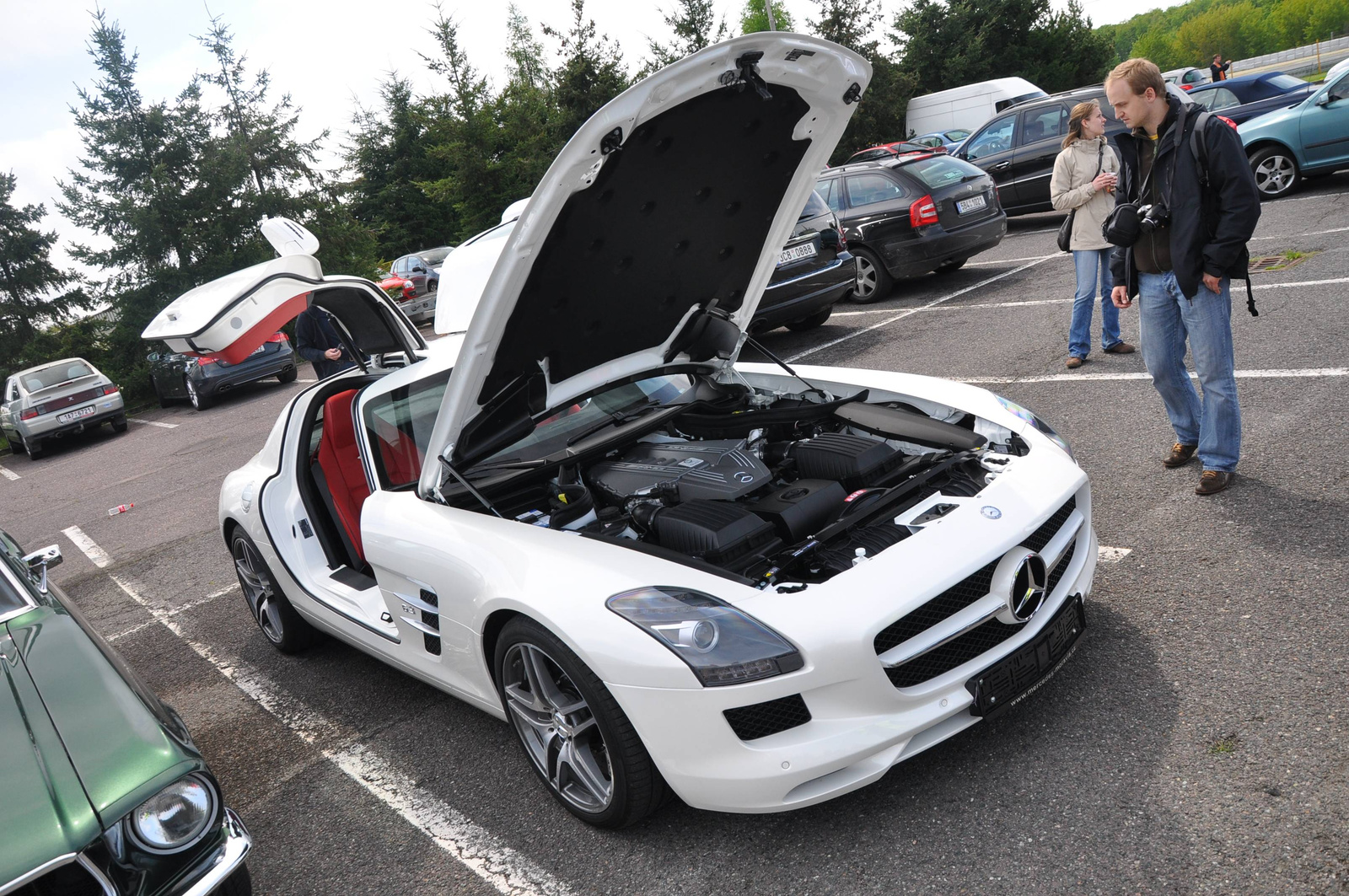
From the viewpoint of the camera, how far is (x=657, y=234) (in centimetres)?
340

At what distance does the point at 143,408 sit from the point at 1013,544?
21216mm

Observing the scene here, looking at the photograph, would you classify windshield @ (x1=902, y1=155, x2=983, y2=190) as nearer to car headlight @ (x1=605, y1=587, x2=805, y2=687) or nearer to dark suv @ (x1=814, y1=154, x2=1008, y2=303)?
dark suv @ (x1=814, y1=154, x2=1008, y2=303)

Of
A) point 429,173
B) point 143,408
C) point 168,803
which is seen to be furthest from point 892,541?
point 429,173

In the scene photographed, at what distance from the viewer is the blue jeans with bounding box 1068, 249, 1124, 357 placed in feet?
20.9

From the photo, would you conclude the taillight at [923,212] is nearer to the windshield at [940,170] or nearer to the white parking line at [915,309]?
the windshield at [940,170]

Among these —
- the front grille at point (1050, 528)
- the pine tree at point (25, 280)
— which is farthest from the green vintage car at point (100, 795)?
the pine tree at point (25, 280)

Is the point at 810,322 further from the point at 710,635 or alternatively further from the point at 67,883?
the point at 67,883

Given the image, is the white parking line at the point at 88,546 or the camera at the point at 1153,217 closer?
the camera at the point at 1153,217

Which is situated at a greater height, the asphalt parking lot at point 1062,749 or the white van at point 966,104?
the white van at point 966,104

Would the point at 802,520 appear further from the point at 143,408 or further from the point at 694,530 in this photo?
the point at 143,408

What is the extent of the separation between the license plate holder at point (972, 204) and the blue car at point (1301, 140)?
295 centimetres

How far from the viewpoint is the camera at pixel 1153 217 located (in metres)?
3.99

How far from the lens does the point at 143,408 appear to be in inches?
782

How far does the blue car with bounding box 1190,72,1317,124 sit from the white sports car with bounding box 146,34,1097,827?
12.0 m
